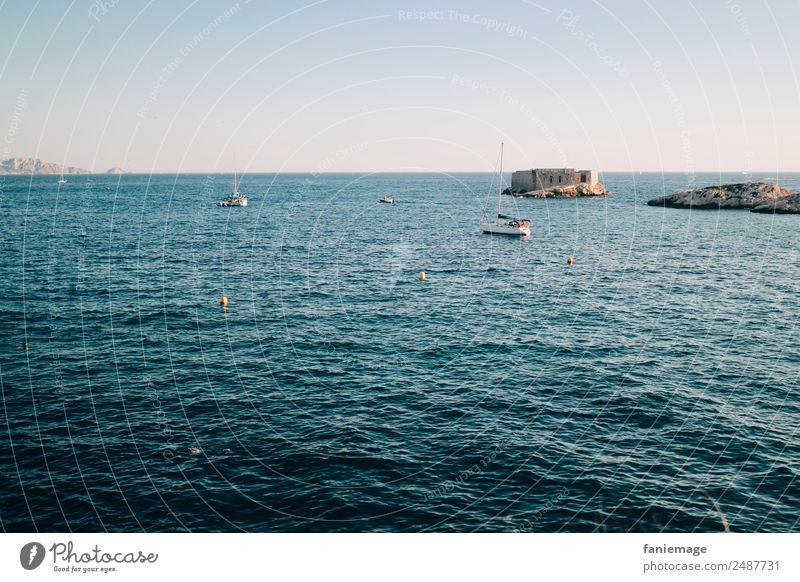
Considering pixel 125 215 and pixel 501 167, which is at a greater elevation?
pixel 501 167

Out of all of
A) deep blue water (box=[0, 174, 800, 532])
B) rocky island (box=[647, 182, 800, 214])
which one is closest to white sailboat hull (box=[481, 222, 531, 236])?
deep blue water (box=[0, 174, 800, 532])

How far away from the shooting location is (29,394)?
42.7 metres

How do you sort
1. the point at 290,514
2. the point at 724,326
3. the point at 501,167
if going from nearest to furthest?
the point at 290,514
the point at 724,326
the point at 501,167

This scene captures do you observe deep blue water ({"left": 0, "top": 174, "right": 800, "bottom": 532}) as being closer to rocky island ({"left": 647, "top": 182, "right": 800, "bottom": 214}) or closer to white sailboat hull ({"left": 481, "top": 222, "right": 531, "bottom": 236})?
white sailboat hull ({"left": 481, "top": 222, "right": 531, "bottom": 236})

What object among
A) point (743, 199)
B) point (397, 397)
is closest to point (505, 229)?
point (397, 397)

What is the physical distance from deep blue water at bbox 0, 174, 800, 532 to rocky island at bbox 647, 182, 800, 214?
81000 mm

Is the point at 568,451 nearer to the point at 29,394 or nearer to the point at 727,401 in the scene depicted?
the point at 727,401

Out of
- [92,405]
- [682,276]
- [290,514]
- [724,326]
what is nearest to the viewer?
[290,514]

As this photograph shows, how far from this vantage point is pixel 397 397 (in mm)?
43562

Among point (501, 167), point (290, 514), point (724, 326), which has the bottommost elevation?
point (290, 514)

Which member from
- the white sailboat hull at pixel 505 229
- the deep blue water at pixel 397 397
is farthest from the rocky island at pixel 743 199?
the white sailboat hull at pixel 505 229

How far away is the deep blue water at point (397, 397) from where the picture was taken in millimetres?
30703

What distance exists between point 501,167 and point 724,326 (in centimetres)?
6428
